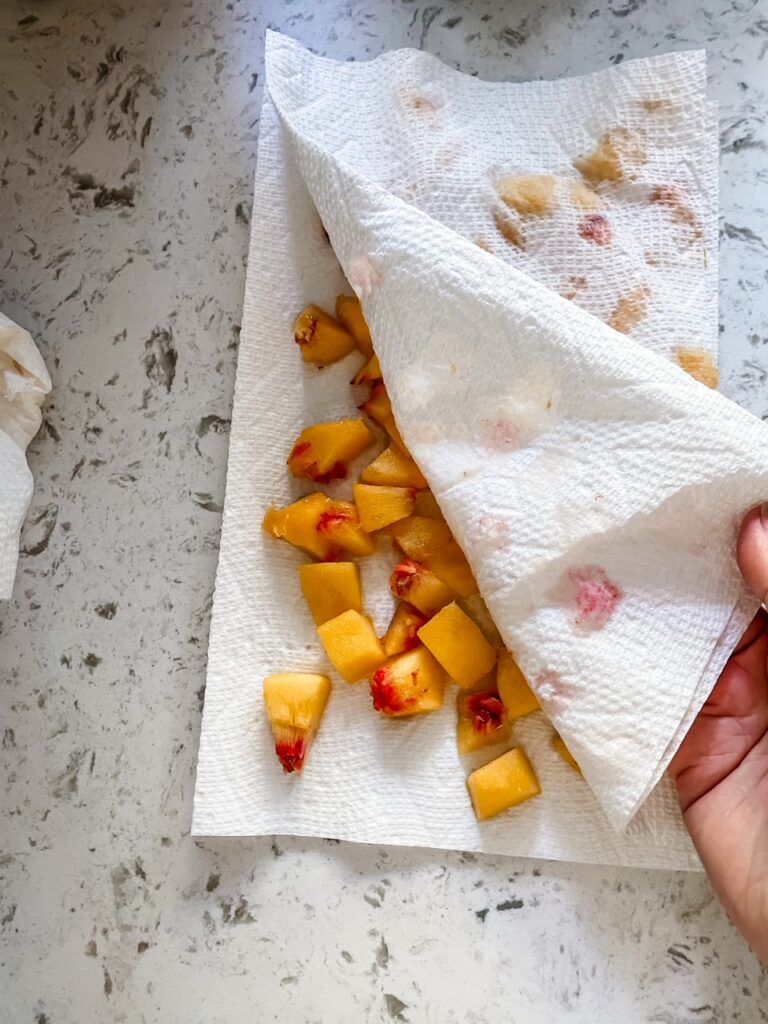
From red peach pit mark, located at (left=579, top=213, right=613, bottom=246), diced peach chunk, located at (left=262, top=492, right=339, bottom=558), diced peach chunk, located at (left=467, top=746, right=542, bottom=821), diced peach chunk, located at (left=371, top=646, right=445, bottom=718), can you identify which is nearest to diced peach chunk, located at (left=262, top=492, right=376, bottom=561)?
diced peach chunk, located at (left=262, top=492, right=339, bottom=558)

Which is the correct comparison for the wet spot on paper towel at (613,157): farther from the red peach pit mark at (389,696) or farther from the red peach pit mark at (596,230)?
the red peach pit mark at (389,696)

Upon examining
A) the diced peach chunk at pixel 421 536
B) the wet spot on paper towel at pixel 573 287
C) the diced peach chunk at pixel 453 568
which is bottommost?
the diced peach chunk at pixel 453 568

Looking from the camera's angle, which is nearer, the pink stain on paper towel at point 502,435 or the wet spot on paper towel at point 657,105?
the pink stain on paper towel at point 502,435

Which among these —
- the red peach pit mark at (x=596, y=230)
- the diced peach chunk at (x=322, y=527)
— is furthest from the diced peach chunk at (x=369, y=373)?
the red peach pit mark at (x=596, y=230)

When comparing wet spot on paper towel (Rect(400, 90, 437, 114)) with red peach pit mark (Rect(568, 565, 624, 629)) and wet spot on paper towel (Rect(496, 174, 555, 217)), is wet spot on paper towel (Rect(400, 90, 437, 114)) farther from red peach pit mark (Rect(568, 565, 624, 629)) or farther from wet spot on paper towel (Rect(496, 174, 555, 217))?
red peach pit mark (Rect(568, 565, 624, 629))

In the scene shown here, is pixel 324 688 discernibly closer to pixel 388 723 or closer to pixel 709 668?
pixel 388 723

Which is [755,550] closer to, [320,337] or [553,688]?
[553,688]

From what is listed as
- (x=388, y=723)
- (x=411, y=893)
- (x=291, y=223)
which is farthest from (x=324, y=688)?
(x=291, y=223)
